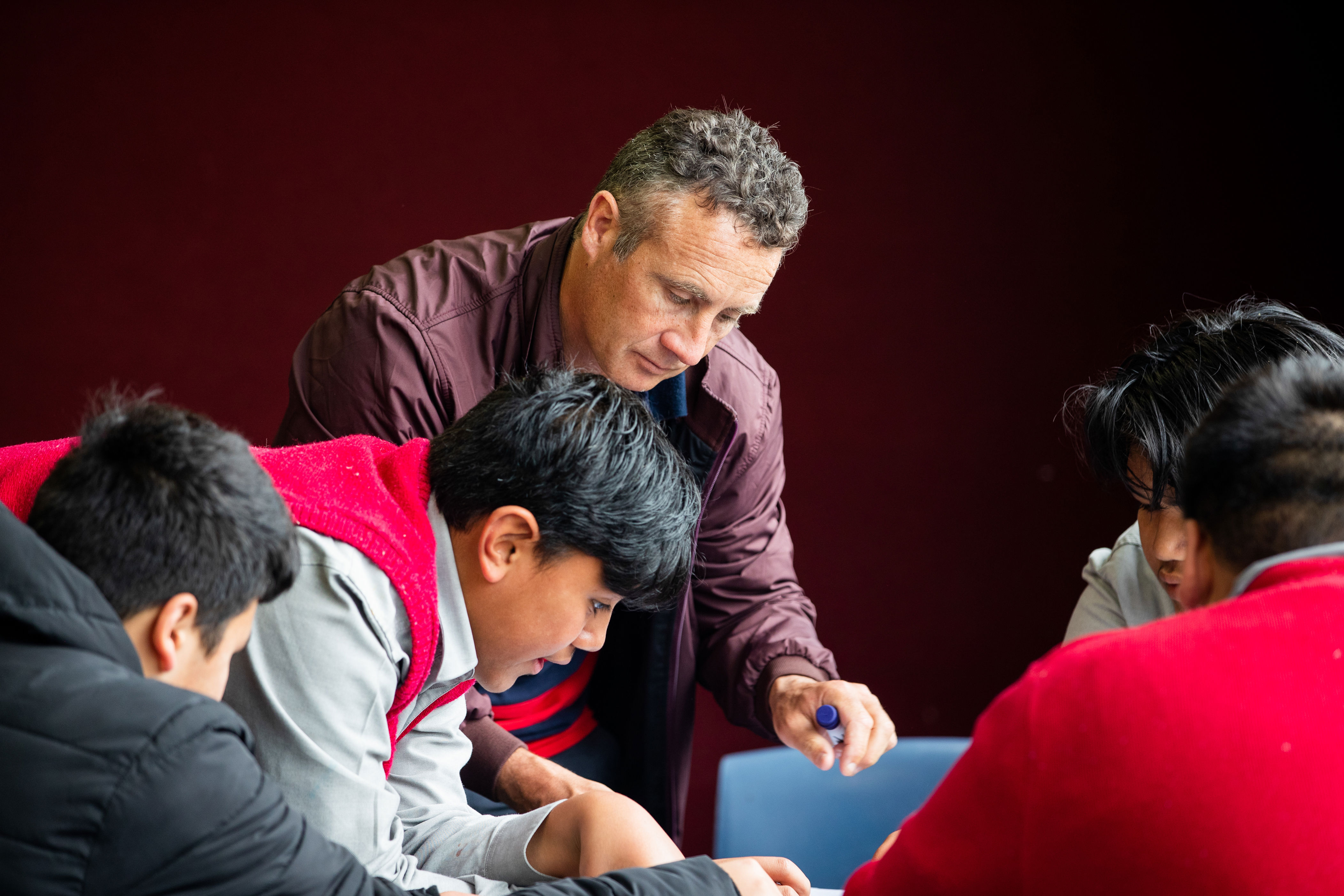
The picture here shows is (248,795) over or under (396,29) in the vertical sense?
under

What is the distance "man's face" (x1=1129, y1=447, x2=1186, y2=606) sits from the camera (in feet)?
4.87

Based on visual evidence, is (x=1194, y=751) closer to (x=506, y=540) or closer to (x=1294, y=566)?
(x=1294, y=566)

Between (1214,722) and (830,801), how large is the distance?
3.82ft

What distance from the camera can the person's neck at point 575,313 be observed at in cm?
171

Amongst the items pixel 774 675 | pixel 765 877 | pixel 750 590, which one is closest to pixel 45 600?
pixel 765 877

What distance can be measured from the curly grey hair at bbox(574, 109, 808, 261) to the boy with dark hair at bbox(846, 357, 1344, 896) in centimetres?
84

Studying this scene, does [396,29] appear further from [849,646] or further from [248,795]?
[248,795]

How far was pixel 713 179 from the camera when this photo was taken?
1.61 metres

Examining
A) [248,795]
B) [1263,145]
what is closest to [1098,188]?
[1263,145]

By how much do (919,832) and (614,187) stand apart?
42.4 inches

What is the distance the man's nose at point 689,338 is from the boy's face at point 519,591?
1.56ft

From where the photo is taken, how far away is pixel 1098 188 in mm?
2730

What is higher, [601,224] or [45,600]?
[601,224]

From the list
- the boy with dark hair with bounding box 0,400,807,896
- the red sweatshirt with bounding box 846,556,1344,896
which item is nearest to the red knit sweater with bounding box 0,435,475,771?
the boy with dark hair with bounding box 0,400,807,896
